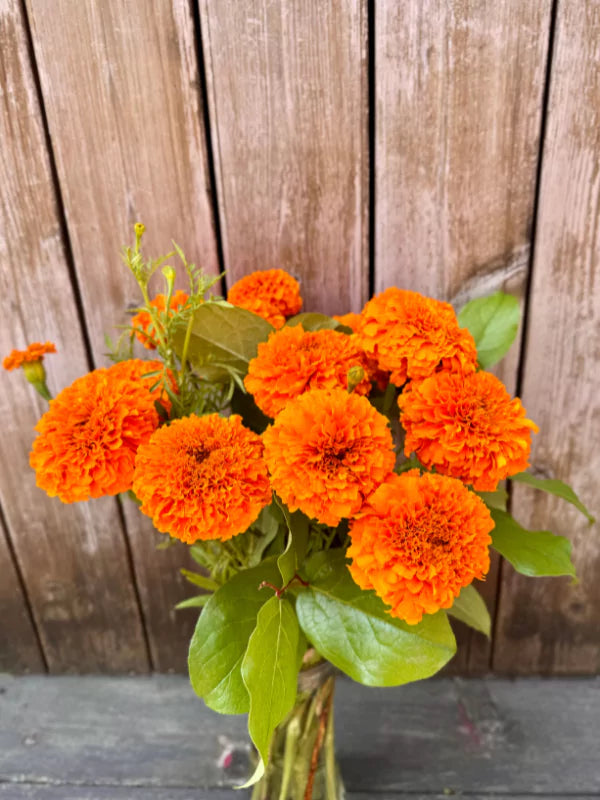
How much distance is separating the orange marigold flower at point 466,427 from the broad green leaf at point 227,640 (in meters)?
0.17

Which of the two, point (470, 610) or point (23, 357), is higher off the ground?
point (23, 357)

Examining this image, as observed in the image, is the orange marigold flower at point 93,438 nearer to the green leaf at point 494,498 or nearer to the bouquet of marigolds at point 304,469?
the bouquet of marigolds at point 304,469

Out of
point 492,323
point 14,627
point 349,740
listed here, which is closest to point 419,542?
point 492,323

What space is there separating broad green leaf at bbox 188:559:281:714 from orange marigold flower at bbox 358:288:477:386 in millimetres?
202

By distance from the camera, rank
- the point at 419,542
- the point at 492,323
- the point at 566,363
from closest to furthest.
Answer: the point at 419,542
the point at 492,323
the point at 566,363

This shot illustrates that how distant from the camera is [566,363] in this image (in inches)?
28.4

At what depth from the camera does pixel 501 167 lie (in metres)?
0.64

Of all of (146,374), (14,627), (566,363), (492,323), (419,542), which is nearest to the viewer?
(419,542)

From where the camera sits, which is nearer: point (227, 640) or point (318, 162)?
point (227, 640)

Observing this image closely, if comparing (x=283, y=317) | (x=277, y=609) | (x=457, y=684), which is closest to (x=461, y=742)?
(x=457, y=684)

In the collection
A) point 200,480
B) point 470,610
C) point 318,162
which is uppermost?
point 318,162

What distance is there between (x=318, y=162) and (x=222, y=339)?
0.76 ft

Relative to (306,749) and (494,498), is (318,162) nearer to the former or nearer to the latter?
(494,498)

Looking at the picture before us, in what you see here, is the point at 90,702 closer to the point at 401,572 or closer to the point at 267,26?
the point at 401,572
